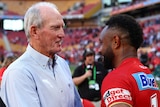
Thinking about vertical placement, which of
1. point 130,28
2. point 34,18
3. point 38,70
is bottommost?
point 38,70

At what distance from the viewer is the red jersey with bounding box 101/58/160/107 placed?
5.33ft

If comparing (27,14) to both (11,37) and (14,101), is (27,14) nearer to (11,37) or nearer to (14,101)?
(14,101)

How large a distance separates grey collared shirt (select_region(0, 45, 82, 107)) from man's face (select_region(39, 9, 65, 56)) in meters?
0.06

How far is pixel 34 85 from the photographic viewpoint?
5.64 feet

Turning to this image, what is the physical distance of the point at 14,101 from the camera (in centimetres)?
165

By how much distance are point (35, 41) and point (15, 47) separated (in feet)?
132

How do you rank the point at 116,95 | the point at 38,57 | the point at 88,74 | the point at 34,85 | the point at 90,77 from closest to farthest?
the point at 116,95
the point at 34,85
the point at 38,57
the point at 88,74
the point at 90,77

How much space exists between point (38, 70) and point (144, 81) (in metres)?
0.60

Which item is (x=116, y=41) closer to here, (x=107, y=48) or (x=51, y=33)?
(x=107, y=48)

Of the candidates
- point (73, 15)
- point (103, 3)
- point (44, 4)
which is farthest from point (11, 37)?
point (44, 4)

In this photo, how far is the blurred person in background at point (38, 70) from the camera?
5.44 ft

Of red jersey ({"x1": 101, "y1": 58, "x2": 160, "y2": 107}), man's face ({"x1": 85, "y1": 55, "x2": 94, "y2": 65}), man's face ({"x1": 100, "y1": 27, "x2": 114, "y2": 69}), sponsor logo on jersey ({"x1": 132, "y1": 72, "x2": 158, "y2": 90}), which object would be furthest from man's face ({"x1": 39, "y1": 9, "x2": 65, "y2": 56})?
man's face ({"x1": 85, "y1": 55, "x2": 94, "y2": 65})

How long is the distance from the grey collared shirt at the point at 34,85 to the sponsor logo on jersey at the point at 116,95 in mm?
321

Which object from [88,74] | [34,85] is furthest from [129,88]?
[88,74]
